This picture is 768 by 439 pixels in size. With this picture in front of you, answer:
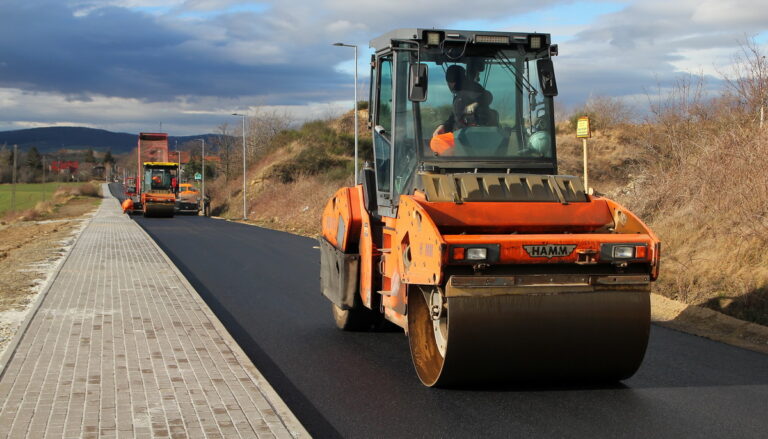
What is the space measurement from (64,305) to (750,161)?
1120cm

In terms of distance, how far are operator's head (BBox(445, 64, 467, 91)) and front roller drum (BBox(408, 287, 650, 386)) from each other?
199 cm

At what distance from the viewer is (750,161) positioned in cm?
1410

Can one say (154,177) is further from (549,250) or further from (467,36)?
(549,250)

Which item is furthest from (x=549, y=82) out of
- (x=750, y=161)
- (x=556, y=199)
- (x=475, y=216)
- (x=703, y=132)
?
(x=703, y=132)

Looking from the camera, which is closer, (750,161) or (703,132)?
(750,161)

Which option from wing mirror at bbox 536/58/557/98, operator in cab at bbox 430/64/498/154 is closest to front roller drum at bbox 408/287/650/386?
operator in cab at bbox 430/64/498/154

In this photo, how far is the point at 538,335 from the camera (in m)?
6.11

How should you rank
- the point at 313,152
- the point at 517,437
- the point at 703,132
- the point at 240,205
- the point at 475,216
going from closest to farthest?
the point at 517,437 → the point at 475,216 → the point at 703,132 → the point at 240,205 → the point at 313,152

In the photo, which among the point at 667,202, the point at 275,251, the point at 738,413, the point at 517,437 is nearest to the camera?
the point at 517,437

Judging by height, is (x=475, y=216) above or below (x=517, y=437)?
above

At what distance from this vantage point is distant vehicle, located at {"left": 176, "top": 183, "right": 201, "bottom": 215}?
52.1 meters

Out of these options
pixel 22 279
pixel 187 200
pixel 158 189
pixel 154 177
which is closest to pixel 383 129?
pixel 22 279

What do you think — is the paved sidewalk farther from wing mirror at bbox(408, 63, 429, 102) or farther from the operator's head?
the operator's head

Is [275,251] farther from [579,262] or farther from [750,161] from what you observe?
[579,262]
